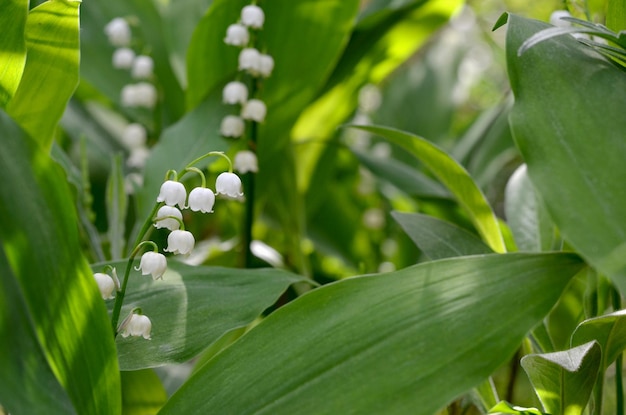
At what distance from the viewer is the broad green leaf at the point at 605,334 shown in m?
0.64

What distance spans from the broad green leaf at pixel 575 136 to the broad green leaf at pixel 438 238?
0.71ft

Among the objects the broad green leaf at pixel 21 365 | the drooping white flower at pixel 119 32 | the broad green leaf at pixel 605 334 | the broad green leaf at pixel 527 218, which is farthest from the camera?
the drooping white flower at pixel 119 32

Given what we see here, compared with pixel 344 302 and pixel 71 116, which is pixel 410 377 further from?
pixel 71 116

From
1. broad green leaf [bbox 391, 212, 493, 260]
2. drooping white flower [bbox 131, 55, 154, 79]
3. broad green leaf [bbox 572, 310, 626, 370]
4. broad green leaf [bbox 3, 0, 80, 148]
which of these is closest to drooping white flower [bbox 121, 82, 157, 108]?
drooping white flower [bbox 131, 55, 154, 79]

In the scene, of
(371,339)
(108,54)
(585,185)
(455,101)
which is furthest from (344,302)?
(455,101)

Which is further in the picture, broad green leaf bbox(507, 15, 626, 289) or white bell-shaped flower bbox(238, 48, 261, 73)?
white bell-shaped flower bbox(238, 48, 261, 73)

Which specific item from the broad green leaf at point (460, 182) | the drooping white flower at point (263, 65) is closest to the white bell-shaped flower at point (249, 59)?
the drooping white flower at point (263, 65)

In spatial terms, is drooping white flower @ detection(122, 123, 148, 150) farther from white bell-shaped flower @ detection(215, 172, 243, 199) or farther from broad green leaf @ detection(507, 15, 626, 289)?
broad green leaf @ detection(507, 15, 626, 289)

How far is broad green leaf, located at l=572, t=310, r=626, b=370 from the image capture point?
2.09ft

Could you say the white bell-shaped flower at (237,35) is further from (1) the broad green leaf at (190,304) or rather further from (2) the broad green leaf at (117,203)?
(1) the broad green leaf at (190,304)

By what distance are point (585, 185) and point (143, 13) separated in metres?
1.03

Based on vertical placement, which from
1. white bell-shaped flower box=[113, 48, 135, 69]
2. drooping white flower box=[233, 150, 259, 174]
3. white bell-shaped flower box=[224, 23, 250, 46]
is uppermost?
white bell-shaped flower box=[224, 23, 250, 46]

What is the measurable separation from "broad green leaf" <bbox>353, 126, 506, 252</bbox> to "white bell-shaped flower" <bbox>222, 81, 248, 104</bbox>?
10.1 inches

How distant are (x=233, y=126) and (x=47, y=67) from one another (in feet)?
0.97
